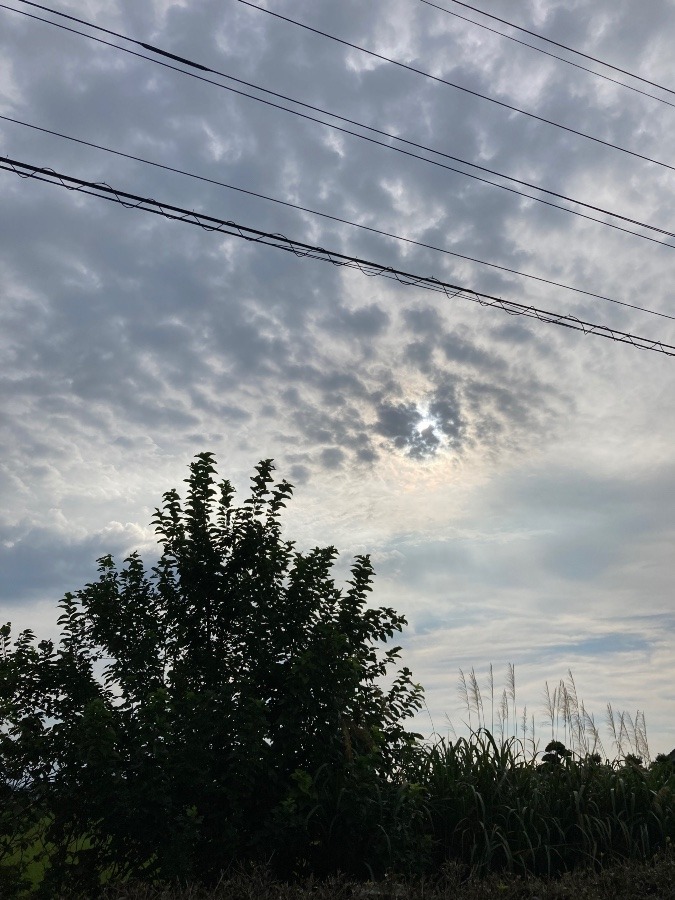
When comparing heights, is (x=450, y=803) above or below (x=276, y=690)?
Result: below

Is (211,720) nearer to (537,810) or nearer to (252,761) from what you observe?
(252,761)

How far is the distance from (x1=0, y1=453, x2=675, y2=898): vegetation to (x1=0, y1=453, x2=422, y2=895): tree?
2cm

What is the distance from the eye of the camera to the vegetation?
23.7ft

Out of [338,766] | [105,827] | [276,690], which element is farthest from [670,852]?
[105,827]

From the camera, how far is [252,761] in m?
7.14

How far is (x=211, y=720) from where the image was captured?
7395mm

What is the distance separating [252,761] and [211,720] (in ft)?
1.81

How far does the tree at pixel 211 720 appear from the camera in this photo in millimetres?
7191

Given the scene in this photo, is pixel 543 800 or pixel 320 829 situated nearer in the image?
pixel 320 829

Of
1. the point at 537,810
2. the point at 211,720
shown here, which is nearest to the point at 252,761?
the point at 211,720

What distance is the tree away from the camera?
7.19 meters

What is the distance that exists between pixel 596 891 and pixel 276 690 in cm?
394

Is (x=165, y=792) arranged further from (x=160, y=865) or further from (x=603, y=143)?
(x=603, y=143)

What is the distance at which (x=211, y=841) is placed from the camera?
7.37m
